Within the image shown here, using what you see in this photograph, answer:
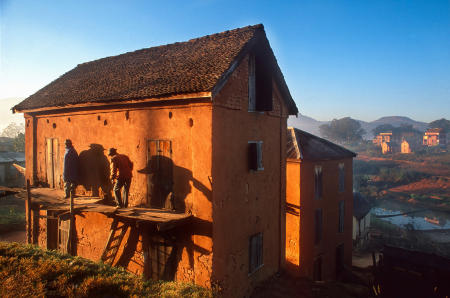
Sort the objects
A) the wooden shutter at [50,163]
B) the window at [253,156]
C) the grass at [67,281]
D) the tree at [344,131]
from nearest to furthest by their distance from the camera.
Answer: the grass at [67,281], the window at [253,156], the wooden shutter at [50,163], the tree at [344,131]

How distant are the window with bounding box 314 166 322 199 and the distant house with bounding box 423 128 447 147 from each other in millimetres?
92354

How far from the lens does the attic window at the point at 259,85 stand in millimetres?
9539

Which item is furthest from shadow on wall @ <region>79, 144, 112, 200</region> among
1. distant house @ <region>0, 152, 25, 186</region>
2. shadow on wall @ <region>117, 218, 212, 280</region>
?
distant house @ <region>0, 152, 25, 186</region>

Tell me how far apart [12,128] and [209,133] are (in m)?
106

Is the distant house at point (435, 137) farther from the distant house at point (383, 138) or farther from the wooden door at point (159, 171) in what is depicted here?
the wooden door at point (159, 171)

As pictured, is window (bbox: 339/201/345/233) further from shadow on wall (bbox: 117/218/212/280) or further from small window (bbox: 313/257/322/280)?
shadow on wall (bbox: 117/218/212/280)

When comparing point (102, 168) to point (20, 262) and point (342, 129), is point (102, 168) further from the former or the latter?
point (342, 129)

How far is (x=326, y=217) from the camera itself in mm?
15953

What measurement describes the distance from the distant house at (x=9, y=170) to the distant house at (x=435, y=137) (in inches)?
4141

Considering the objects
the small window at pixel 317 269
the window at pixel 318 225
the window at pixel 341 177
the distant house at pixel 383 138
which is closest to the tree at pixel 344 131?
the distant house at pixel 383 138

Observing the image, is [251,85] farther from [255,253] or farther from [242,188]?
[255,253]

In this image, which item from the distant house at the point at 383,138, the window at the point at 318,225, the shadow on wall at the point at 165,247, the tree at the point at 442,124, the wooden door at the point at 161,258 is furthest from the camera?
the tree at the point at 442,124

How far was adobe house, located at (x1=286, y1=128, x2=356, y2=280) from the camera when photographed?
46.3 feet

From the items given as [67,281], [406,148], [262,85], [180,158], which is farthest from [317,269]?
[406,148]
